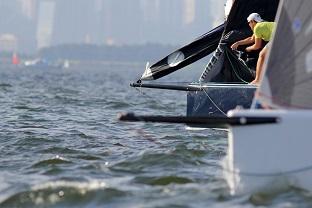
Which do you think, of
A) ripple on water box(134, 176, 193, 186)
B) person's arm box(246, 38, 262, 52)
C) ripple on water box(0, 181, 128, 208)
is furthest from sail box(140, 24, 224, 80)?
ripple on water box(0, 181, 128, 208)

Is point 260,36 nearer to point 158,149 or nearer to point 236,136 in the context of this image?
point 158,149

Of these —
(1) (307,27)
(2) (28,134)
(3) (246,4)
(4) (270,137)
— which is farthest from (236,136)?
(3) (246,4)

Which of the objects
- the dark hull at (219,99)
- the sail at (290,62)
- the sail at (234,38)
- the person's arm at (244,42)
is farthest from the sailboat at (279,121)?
the sail at (234,38)

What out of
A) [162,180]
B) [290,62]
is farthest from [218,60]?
[290,62]

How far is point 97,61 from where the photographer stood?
191 m

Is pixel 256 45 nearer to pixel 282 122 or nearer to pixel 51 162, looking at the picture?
pixel 51 162

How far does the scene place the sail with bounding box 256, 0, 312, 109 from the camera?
30.0 ft

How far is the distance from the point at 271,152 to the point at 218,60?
24.4 ft

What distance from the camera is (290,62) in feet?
30.5

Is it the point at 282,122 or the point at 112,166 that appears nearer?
the point at 282,122

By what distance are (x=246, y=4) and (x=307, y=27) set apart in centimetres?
677

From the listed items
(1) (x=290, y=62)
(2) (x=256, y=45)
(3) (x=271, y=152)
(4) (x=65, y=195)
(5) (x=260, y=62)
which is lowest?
(4) (x=65, y=195)

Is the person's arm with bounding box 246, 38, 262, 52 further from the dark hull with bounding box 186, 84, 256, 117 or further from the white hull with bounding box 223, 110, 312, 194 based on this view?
the white hull with bounding box 223, 110, 312, 194

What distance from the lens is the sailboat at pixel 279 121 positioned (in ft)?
28.8
